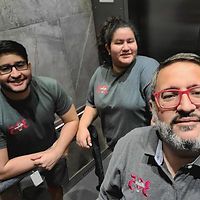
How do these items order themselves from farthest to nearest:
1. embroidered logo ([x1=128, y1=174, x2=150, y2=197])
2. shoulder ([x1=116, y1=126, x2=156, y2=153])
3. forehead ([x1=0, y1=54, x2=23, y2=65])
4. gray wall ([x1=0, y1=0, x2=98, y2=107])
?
gray wall ([x1=0, y1=0, x2=98, y2=107])
forehead ([x1=0, y1=54, x2=23, y2=65])
shoulder ([x1=116, y1=126, x2=156, y2=153])
embroidered logo ([x1=128, y1=174, x2=150, y2=197])

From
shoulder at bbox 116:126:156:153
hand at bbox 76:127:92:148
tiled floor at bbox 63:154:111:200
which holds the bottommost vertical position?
tiled floor at bbox 63:154:111:200

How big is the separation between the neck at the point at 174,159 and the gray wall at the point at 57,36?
1.69 meters

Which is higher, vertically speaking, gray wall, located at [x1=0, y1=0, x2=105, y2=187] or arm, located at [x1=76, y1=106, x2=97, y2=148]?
gray wall, located at [x1=0, y1=0, x2=105, y2=187]

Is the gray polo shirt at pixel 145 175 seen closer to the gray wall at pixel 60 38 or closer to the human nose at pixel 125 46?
the human nose at pixel 125 46

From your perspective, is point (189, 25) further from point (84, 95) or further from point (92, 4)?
point (84, 95)

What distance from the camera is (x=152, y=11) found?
2.82 meters

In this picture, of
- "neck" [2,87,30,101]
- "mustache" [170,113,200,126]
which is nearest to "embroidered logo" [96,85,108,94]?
"neck" [2,87,30,101]

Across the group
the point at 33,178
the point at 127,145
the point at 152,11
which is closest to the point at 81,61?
the point at 152,11

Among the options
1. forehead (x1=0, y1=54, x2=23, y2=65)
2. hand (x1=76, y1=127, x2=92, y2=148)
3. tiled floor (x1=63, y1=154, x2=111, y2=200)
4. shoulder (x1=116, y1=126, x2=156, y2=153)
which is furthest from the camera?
tiled floor (x1=63, y1=154, x2=111, y2=200)

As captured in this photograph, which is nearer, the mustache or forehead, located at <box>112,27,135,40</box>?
the mustache

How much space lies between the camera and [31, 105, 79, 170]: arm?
179 cm

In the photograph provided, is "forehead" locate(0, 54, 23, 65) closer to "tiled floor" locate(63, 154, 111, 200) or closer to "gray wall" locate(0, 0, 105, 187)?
"gray wall" locate(0, 0, 105, 187)

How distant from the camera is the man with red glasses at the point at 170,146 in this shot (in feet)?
3.38

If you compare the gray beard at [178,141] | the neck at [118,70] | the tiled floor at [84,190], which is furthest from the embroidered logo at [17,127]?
the tiled floor at [84,190]
